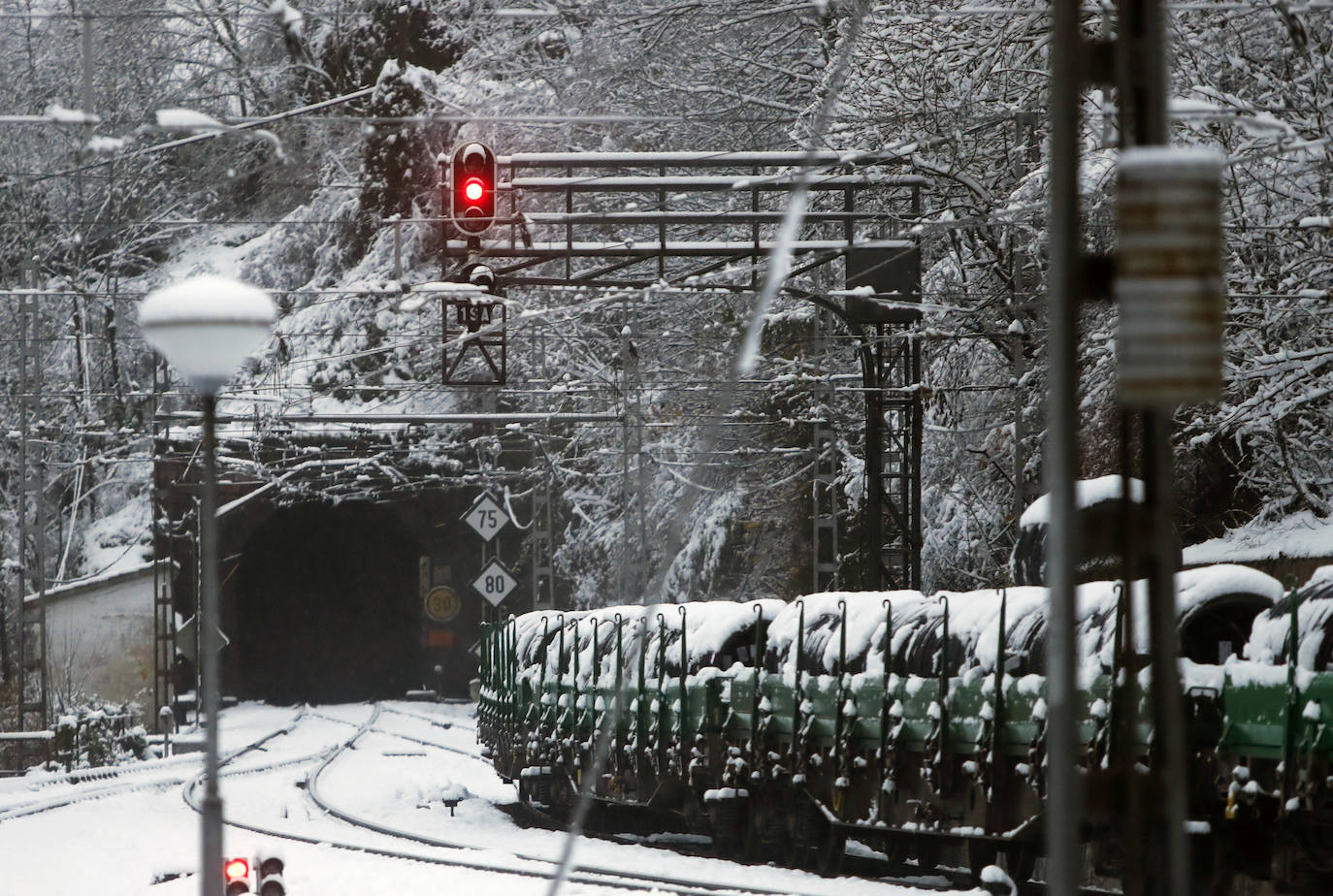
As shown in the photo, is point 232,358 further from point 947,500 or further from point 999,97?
point 947,500

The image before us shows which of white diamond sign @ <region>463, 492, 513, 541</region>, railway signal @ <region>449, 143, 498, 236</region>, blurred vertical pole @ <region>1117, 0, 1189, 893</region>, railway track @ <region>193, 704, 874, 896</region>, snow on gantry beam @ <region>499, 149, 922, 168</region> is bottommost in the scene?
railway track @ <region>193, 704, 874, 896</region>

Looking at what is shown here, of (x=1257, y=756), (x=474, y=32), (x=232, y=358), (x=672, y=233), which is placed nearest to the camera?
(x=232, y=358)

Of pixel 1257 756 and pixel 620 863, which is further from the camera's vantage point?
pixel 620 863

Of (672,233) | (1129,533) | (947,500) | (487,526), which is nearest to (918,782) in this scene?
(1129,533)

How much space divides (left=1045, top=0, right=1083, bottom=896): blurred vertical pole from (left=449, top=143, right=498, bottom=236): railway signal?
1455cm

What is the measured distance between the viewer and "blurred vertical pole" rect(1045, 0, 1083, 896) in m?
3.24

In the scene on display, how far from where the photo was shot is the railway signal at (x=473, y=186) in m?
17.6

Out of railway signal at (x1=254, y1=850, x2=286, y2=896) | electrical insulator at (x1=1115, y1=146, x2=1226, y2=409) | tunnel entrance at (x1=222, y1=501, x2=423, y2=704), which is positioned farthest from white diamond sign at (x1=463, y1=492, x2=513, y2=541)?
electrical insulator at (x1=1115, y1=146, x2=1226, y2=409)

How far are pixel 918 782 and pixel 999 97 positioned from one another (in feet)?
38.8

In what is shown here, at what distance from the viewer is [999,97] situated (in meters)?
21.4

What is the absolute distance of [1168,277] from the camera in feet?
10.5

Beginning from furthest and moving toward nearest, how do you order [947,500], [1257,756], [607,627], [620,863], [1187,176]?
1. [947,500]
2. [607,627]
3. [620,863]
4. [1257,756]
5. [1187,176]

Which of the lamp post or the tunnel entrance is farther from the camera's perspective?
the tunnel entrance

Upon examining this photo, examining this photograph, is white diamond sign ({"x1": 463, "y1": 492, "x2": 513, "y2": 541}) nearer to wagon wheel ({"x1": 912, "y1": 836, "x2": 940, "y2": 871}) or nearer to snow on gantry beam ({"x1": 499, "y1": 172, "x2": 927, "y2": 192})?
snow on gantry beam ({"x1": 499, "y1": 172, "x2": 927, "y2": 192})
